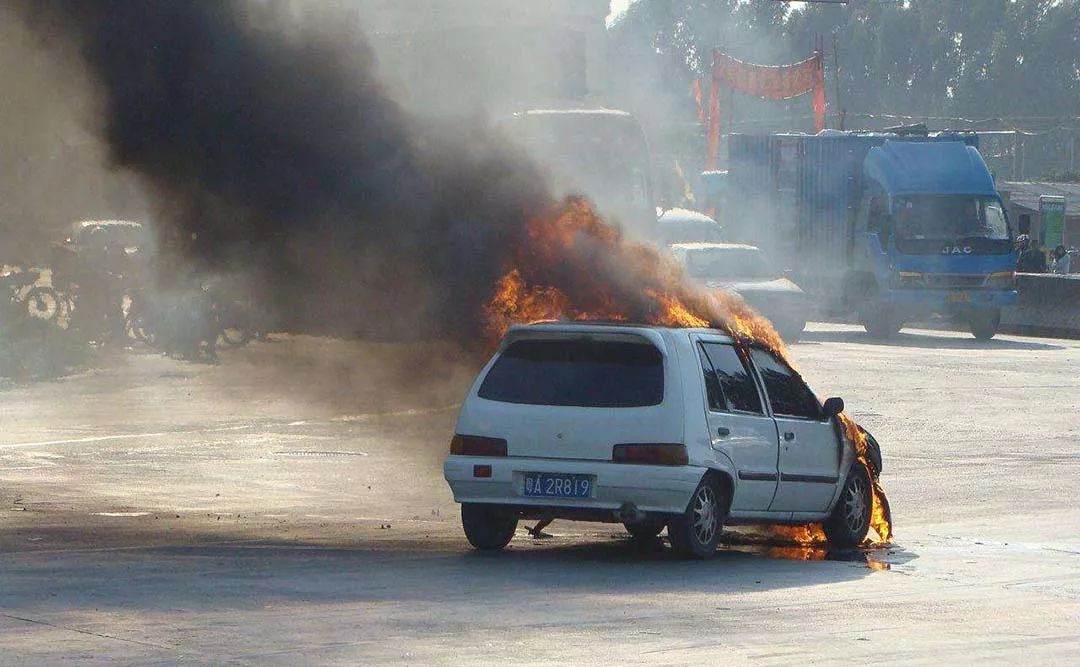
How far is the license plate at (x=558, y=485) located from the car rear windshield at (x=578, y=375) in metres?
0.45

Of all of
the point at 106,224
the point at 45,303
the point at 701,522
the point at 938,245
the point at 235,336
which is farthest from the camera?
the point at 106,224

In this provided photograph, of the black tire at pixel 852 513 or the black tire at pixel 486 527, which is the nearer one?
the black tire at pixel 486 527

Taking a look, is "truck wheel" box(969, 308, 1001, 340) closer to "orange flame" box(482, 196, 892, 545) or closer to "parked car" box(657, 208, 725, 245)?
"parked car" box(657, 208, 725, 245)

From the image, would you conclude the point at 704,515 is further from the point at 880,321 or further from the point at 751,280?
the point at 880,321

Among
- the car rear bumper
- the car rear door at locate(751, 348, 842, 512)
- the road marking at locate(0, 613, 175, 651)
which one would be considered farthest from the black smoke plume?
the road marking at locate(0, 613, 175, 651)

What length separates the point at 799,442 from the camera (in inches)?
496

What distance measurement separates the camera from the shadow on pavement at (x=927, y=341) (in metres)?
34.4

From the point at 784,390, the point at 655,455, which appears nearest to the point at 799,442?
the point at 784,390

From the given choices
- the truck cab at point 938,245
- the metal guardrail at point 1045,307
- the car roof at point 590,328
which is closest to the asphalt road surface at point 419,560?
the car roof at point 590,328

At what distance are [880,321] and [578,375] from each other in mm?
26187

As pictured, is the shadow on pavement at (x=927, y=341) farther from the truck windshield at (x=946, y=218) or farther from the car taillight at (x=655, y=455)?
the car taillight at (x=655, y=455)

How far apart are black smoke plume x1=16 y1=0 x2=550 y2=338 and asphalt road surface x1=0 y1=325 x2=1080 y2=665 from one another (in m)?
1.87

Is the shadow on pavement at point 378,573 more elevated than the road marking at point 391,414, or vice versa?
the shadow on pavement at point 378,573

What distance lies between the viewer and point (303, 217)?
57.4 ft
